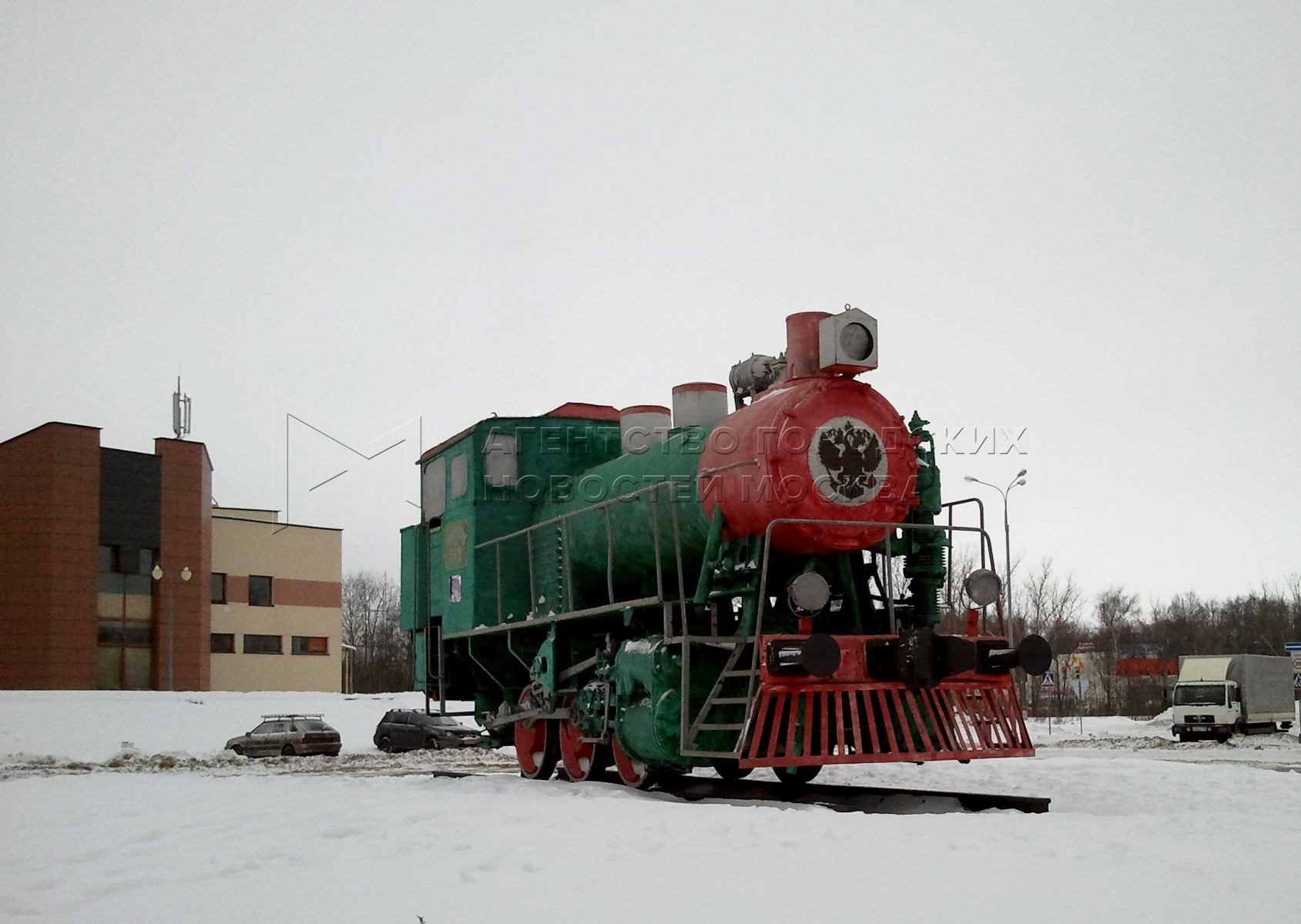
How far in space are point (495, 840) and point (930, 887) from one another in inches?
101

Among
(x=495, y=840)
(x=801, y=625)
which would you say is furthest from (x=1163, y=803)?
(x=495, y=840)

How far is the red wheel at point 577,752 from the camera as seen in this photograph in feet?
40.6

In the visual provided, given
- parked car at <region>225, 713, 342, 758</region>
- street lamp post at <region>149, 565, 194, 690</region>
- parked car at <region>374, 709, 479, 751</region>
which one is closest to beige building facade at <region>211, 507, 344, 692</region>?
street lamp post at <region>149, 565, 194, 690</region>

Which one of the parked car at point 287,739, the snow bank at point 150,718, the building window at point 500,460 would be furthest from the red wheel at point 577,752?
the snow bank at point 150,718

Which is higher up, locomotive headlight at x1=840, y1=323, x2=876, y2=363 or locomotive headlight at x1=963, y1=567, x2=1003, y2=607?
locomotive headlight at x1=840, y1=323, x2=876, y2=363

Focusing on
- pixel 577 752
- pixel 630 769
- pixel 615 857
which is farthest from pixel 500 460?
pixel 615 857

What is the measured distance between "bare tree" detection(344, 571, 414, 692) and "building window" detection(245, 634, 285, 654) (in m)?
19.0

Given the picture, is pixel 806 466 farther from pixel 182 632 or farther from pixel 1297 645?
pixel 182 632

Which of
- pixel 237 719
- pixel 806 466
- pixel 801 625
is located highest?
pixel 806 466

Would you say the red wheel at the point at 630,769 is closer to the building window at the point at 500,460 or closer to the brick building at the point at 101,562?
the building window at the point at 500,460

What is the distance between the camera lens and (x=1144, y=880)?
562 centimetres

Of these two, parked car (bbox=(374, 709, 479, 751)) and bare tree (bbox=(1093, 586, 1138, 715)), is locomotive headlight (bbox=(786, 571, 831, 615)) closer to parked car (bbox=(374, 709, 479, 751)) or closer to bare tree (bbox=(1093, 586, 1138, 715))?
parked car (bbox=(374, 709, 479, 751))

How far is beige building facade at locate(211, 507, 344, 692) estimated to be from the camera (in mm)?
51219

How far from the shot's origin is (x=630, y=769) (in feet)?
37.4
